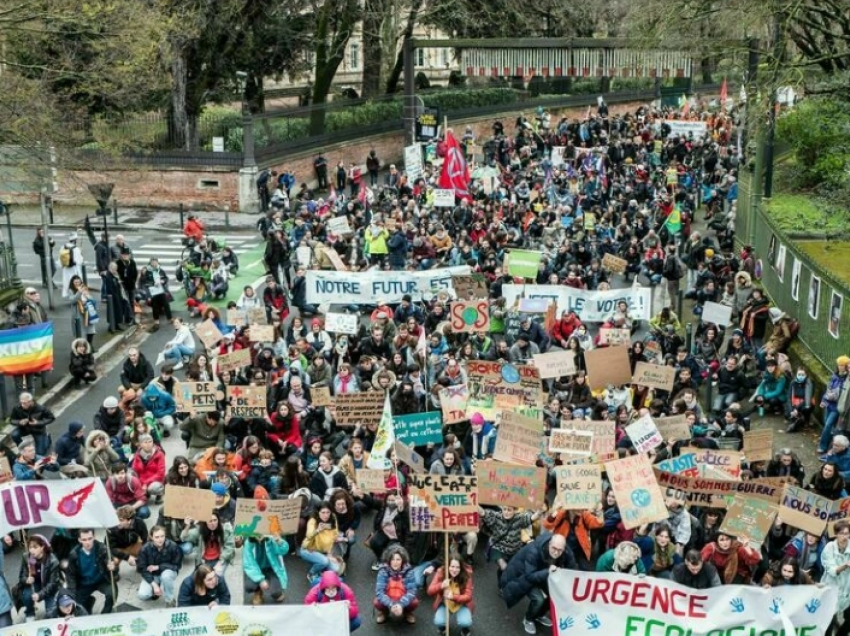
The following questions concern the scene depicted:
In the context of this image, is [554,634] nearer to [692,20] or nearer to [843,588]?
[843,588]

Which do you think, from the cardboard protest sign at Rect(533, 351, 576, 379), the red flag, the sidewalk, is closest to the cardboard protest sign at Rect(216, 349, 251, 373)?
the cardboard protest sign at Rect(533, 351, 576, 379)

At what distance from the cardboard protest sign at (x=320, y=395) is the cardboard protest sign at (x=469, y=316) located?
3417 mm

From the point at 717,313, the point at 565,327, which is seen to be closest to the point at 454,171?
the point at 565,327

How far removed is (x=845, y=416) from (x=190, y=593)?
29.0 feet

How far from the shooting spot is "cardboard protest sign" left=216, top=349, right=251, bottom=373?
17.4m

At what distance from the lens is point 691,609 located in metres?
10.6

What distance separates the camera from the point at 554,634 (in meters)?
11.2

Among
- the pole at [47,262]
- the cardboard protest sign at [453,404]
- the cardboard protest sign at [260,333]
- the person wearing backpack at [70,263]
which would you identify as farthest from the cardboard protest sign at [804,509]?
the pole at [47,262]

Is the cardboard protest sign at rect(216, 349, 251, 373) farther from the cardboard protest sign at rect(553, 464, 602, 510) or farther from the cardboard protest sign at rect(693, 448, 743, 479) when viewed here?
the cardboard protest sign at rect(693, 448, 743, 479)

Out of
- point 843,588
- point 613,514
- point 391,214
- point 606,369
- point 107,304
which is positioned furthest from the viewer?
point 391,214

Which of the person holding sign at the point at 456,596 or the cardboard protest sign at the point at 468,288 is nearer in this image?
the person holding sign at the point at 456,596

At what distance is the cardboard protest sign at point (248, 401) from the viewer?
15.7 metres

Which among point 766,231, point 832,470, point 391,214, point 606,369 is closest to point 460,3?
point 391,214

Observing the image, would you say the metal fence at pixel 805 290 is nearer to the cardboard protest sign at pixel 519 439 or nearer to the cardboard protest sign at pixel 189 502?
the cardboard protest sign at pixel 519 439
